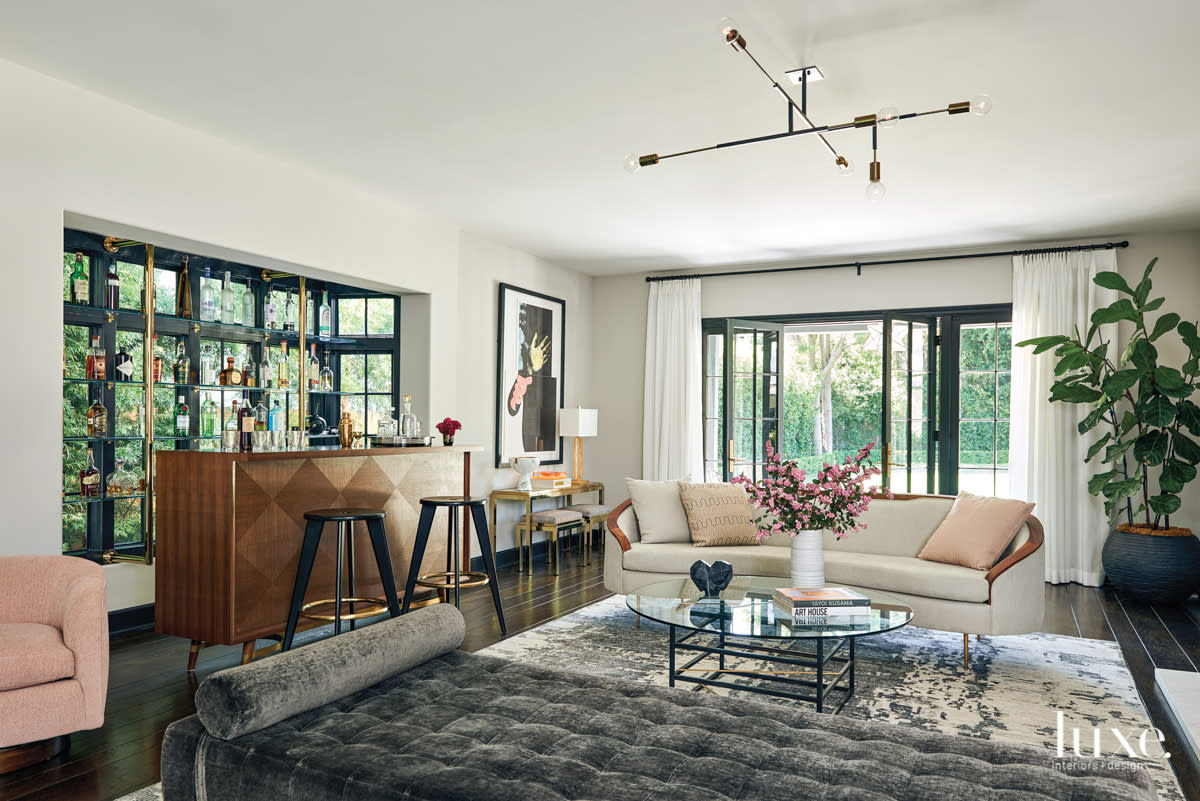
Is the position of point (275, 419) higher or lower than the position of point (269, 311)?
lower

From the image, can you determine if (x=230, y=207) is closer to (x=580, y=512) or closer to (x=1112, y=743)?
(x=580, y=512)

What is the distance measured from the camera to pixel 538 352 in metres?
7.48

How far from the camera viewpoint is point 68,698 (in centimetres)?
283

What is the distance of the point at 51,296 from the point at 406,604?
2273mm

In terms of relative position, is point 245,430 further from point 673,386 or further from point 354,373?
point 673,386

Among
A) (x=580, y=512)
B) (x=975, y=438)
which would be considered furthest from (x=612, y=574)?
(x=975, y=438)

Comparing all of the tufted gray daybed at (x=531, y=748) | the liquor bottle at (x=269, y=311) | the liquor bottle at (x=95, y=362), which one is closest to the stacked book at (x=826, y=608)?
the tufted gray daybed at (x=531, y=748)

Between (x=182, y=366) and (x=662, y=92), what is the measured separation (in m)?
3.41

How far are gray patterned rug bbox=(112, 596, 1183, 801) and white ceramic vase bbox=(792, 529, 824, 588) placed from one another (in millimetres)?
497

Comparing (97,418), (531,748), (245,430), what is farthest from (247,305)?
(531,748)

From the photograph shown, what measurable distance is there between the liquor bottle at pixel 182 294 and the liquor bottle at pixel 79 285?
53cm

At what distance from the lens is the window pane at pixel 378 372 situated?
6.32 meters

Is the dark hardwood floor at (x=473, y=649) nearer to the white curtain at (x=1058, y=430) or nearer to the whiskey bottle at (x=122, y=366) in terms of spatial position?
the white curtain at (x=1058, y=430)

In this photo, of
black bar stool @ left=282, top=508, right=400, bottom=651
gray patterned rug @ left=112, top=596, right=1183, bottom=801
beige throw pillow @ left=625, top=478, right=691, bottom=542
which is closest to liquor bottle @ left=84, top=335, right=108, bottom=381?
black bar stool @ left=282, top=508, right=400, bottom=651
